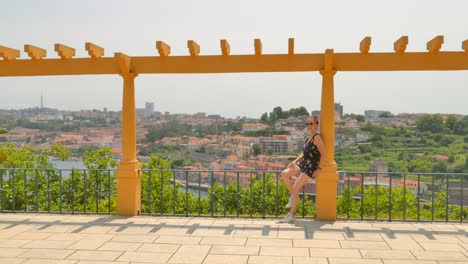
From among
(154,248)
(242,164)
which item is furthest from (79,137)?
(154,248)

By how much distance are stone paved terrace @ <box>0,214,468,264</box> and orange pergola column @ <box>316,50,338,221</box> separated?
228 millimetres

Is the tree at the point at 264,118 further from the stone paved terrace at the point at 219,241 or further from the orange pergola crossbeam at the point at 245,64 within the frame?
the stone paved terrace at the point at 219,241

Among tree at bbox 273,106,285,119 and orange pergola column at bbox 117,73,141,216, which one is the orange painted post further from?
tree at bbox 273,106,285,119

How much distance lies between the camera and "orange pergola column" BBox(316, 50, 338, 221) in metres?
5.58

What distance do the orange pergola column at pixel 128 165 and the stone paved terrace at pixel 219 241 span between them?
238mm

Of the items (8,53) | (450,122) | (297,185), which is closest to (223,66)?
(297,185)

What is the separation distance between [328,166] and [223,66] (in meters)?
2.09

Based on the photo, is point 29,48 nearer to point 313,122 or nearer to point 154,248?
point 154,248

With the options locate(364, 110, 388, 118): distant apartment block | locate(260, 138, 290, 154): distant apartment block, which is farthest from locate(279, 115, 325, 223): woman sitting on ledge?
locate(364, 110, 388, 118): distant apartment block

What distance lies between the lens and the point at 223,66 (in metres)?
5.70

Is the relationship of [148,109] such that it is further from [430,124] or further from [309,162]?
[309,162]

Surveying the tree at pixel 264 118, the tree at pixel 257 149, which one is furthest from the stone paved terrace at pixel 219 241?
the tree at pixel 264 118

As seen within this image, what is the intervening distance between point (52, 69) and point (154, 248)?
11.0ft

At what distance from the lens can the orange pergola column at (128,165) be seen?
5.95 meters
